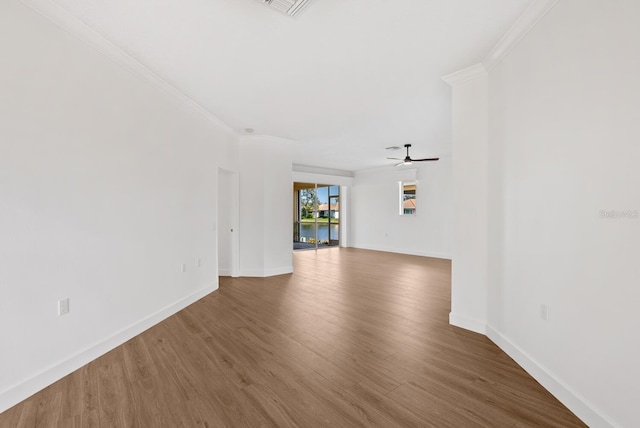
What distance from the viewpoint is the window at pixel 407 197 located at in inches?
345

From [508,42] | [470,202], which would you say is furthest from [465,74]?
[470,202]

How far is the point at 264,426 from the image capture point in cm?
165

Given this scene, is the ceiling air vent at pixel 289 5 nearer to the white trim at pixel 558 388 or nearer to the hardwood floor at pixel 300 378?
the hardwood floor at pixel 300 378

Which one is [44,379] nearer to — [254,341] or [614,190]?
[254,341]

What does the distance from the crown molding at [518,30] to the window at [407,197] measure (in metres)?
6.14

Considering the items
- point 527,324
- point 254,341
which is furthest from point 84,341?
point 527,324

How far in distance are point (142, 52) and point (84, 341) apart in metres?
2.68

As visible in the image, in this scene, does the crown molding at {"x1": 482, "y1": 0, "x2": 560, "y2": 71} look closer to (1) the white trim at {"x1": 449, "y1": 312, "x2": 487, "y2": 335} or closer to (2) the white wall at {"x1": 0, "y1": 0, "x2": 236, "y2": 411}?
(1) the white trim at {"x1": 449, "y1": 312, "x2": 487, "y2": 335}

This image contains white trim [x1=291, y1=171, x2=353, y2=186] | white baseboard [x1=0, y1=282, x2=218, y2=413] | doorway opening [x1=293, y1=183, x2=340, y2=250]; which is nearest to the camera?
white baseboard [x1=0, y1=282, x2=218, y2=413]

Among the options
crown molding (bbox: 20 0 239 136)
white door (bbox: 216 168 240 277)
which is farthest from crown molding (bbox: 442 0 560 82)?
Result: white door (bbox: 216 168 240 277)

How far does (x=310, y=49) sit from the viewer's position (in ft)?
8.42

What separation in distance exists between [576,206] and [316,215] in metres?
8.49

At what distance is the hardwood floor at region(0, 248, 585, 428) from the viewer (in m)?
1.73

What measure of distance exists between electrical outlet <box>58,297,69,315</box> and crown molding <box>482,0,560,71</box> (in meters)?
4.24
